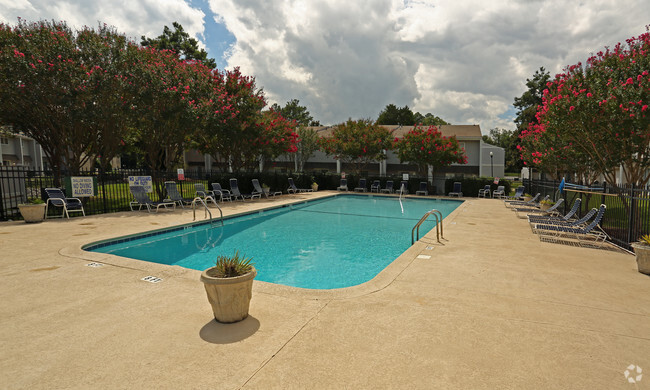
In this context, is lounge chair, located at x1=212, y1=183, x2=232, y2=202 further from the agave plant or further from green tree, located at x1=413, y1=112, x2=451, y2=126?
green tree, located at x1=413, y1=112, x2=451, y2=126

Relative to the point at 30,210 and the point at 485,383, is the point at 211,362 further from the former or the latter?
the point at 30,210

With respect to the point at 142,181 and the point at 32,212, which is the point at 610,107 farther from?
the point at 32,212

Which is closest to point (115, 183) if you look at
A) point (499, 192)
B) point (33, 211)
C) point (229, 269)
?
point (33, 211)

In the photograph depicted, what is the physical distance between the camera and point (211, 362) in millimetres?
2764

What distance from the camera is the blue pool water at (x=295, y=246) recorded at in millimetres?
6953

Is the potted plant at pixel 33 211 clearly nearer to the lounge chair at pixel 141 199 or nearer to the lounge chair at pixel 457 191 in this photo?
the lounge chair at pixel 141 199

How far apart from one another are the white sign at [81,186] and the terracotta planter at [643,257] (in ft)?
50.9

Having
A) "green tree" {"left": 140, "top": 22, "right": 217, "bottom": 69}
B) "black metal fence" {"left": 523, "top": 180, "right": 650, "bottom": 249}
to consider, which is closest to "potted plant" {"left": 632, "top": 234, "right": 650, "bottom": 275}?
"black metal fence" {"left": 523, "top": 180, "right": 650, "bottom": 249}

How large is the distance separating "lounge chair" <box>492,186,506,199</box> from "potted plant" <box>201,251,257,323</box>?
21.8 metres

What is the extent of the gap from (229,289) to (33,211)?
10261 mm

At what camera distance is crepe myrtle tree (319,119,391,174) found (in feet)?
83.4

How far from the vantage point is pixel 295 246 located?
356 inches

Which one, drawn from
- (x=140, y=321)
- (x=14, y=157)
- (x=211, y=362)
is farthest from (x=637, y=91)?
(x=14, y=157)

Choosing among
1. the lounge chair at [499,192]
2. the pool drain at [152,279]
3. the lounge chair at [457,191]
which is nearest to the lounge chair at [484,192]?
the lounge chair at [499,192]
